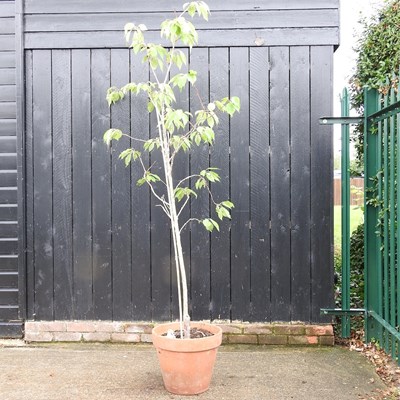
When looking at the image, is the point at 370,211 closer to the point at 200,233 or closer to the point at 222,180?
the point at 222,180

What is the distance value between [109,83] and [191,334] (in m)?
2.25

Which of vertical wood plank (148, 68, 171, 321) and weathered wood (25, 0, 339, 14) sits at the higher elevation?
weathered wood (25, 0, 339, 14)

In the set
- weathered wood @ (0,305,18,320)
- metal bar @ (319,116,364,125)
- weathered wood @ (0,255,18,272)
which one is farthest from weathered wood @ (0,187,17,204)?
metal bar @ (319,116,364,125)

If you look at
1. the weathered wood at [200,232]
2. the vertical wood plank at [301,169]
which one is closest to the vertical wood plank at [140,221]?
the weathered wood at [200,232]

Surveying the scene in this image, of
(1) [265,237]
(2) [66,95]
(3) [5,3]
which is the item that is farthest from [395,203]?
(3) [5,3]

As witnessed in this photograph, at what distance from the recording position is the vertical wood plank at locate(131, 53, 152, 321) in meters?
4.56

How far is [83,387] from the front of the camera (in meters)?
3.62

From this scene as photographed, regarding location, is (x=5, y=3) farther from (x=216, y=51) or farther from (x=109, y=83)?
(x=216, y=51)

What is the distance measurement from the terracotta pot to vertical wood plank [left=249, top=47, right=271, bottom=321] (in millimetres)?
1084

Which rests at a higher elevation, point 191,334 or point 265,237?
point 265,237

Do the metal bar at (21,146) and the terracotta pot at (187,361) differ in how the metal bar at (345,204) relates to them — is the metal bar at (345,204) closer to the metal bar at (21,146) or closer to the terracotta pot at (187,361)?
the terracotta pot at (187,361)

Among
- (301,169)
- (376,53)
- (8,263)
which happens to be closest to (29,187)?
(8,263)

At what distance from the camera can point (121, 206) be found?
180 inches

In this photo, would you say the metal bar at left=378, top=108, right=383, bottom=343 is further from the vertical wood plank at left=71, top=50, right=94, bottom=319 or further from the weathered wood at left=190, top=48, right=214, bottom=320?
the vertical wood plank at left=71, top=50, right=94, bottom=319
